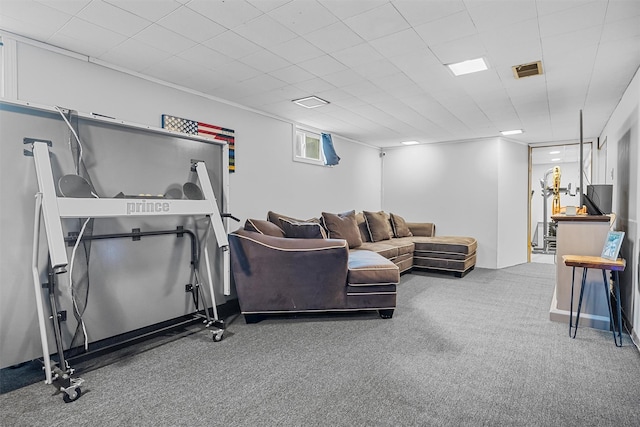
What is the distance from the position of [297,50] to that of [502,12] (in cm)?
152

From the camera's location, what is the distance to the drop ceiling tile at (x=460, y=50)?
274 centimetres

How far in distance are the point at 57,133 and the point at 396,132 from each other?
16.1 feet

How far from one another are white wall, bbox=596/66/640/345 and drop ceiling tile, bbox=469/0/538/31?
158 centimetres

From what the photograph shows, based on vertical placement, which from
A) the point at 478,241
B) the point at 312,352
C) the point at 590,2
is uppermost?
the point at 590,2

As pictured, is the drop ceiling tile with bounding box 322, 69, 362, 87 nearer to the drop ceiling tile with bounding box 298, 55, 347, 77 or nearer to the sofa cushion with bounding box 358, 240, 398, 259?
the drop ceiling tile with bounding box 298, 55, 347, 77

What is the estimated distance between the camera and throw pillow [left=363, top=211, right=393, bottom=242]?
19.9ft

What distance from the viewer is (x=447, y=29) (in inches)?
100

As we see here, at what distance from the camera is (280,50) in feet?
9.48

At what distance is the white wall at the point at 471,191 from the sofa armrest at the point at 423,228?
255mm

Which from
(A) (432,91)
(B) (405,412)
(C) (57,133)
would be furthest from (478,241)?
(C) (57,133)

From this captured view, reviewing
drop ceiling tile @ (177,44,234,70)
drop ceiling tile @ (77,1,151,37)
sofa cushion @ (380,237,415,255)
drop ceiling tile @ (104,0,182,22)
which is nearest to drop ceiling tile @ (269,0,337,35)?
drop ceiling tile @ (104,0,182,22)

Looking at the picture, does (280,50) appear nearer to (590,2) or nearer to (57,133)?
(57,133)

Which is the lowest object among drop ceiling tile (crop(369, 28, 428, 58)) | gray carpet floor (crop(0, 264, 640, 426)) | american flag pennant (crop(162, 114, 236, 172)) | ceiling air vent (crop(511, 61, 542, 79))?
gray carpet floor (crop(0, 264, 640, 426))

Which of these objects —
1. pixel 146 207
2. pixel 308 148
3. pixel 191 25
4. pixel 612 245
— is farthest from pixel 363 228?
pixel 191 25
